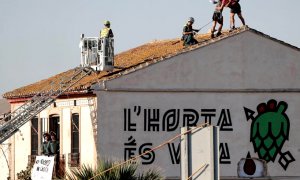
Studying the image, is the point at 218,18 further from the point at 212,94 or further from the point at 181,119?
the point at 181,119

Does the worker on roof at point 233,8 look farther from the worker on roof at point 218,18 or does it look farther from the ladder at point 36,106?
the ladder at point 36,106

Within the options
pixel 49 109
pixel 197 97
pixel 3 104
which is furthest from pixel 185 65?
pixel 3 104

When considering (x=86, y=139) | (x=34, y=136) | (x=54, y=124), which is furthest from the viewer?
(x=34, y=136)

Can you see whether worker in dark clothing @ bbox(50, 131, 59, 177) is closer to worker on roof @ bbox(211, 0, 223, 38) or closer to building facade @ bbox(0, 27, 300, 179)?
building facade @ bbox(0, 27, 300, 179)

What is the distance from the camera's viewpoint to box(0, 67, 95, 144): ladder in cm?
3325

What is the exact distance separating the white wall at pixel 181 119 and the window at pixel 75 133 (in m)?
2.66

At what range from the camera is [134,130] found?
32.8 meters

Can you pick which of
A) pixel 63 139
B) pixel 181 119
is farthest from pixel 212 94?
pixel 63 139

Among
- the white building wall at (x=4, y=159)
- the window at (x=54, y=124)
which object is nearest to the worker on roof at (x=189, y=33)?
A: the window at (x=54, y=124)

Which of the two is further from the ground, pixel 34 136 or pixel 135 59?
pixel 135 59

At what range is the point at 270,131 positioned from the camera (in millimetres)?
34594

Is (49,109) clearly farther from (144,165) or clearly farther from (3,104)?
(3,104)

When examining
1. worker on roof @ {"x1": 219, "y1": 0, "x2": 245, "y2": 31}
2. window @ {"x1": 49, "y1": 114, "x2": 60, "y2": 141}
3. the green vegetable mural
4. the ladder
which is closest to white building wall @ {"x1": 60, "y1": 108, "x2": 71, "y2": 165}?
window @ {"x1": 49, "y1": 114, "x2": 60, "y2": 141}

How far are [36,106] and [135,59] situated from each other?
5282mm
